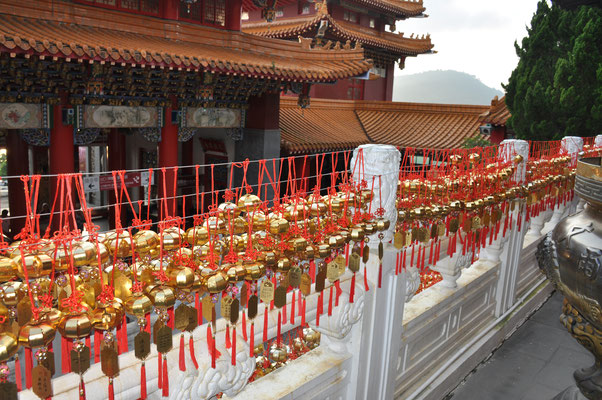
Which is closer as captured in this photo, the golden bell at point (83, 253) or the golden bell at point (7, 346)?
the golden bell at point (7, 346)

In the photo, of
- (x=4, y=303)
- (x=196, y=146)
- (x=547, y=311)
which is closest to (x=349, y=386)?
(x=4, y=303)

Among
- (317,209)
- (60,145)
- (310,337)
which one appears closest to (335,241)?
(317,209)

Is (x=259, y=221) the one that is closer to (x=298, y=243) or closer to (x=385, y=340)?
(x=298, y=243)

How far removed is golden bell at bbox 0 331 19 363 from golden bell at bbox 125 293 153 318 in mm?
395

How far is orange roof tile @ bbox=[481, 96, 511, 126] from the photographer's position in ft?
40.5

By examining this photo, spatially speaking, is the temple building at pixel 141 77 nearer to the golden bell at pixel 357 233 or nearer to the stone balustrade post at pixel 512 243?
the golden bell at pixel 357 233

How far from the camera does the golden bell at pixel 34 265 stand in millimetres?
1669

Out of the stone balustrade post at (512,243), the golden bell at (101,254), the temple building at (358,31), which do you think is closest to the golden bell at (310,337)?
the stone balustrade post at (512,243)

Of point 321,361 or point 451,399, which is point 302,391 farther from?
point 451,399

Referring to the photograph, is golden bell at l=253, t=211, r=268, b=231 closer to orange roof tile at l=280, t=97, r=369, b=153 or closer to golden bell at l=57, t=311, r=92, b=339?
golden bell at l=57, t=311, r=92, b=339

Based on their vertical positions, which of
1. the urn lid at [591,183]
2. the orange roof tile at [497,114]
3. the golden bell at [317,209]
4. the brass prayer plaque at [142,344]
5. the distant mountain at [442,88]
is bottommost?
the brass prayer plaque at [142,344]

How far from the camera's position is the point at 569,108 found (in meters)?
10.4

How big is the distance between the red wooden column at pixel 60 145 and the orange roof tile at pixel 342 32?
31.2 ft

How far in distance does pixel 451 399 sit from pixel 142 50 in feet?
18.9
